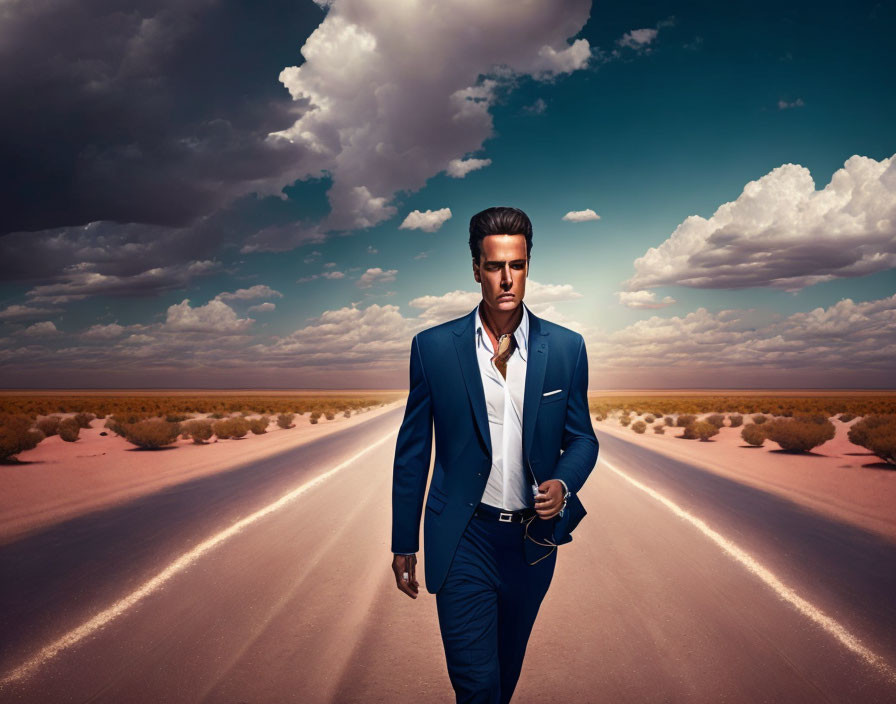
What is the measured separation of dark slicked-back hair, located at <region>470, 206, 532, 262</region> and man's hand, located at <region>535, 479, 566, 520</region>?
0.96 meters

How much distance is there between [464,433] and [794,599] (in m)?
4.40

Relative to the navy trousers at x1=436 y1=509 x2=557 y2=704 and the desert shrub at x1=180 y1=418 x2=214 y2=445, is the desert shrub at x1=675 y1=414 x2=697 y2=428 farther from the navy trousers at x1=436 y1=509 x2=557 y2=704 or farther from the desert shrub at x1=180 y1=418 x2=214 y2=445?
the navy trousers at x1=436 y1=509 x2=557 y2=704

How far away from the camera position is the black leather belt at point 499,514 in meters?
2.49

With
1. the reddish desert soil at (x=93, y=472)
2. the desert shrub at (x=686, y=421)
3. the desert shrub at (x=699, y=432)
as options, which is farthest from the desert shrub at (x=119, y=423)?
the desert shrub at (x=686, y=421)

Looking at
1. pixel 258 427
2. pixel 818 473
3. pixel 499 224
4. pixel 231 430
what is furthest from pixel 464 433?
pixel 258 427

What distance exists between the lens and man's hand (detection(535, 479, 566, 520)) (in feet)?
7.50

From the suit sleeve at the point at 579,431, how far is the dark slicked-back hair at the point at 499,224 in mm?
544

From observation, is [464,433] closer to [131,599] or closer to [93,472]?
[131,599]

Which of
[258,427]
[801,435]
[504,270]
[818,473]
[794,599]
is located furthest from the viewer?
[258,427]

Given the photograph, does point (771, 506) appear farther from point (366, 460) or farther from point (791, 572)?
point (366, 460)

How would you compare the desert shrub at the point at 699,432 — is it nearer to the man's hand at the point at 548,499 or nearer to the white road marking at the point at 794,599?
the white road marking at the point at 794,599

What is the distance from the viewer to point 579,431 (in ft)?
8.73

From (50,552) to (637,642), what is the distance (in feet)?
21.4

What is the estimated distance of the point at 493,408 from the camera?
8.30ft
